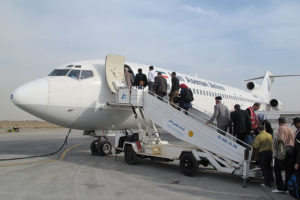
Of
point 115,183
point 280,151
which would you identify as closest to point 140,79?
point 115,183

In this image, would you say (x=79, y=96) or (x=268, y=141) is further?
(x=79, y=96)

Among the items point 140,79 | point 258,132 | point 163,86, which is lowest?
point 258,132

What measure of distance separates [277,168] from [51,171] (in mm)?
7197

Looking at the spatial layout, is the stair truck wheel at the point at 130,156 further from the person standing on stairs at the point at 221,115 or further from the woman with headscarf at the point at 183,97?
the person standing on stairs at the point at 221,115

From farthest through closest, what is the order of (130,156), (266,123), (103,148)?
(103,148) < (130,156) < (266,123)

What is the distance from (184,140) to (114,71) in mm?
4454

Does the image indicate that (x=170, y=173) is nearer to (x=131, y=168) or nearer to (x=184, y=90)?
(x=131, y=168)

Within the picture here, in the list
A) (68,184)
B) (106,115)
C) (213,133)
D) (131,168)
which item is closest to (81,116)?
(106,115)

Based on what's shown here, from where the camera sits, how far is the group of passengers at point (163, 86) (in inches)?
392

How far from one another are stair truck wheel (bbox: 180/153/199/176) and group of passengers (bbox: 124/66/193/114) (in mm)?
1989

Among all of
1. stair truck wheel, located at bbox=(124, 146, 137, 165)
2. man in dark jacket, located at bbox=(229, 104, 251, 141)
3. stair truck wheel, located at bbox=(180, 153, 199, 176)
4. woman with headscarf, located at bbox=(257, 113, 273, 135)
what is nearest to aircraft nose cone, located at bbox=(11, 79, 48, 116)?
stair truck wheel, located at bbox=(124, 146, 137, 165)

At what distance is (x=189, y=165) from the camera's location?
28.2ft

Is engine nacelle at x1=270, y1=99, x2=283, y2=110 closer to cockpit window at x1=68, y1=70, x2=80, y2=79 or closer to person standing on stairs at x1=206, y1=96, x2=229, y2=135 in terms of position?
person standing on stairs at x1=206, y1=96, x2=229, y2=135

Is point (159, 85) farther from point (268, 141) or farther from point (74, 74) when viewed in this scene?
point (268, 141)
